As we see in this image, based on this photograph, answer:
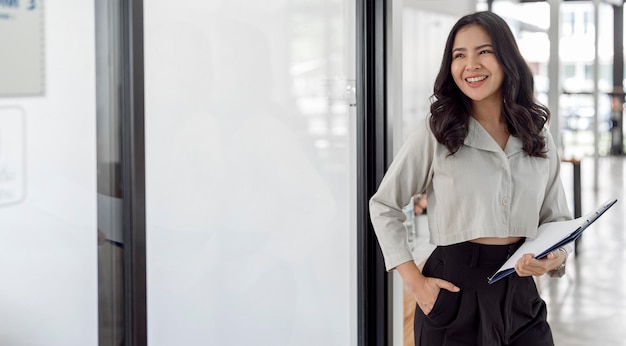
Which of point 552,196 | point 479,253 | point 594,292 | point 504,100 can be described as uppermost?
point 504,100

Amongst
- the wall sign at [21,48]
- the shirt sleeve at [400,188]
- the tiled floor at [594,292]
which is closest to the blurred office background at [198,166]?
the wall sign at [21,48]

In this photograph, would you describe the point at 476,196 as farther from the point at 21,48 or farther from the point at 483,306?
the point at 21,48

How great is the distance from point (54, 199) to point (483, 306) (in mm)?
1173

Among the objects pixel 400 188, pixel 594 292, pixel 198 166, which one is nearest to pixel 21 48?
pixel 198 166

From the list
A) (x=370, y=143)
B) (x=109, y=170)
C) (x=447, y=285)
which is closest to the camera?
(x=109, y=170)

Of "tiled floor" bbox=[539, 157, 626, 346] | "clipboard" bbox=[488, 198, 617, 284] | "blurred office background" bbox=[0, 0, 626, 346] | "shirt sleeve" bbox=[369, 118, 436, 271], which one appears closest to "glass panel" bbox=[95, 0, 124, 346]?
"blurred office background" bbox=[0, 0, 626, 346]

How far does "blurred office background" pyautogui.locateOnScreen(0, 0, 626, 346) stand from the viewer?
1872 millimetres

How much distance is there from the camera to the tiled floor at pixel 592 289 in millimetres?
4734

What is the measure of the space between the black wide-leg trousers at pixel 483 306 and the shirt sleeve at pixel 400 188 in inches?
5.8

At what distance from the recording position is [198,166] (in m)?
2.38

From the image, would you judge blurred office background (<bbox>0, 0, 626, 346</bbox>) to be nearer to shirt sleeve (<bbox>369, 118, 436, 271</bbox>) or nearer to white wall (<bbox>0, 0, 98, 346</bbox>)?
white wall (<bbox>0, 0, 98, 346</bbox>)

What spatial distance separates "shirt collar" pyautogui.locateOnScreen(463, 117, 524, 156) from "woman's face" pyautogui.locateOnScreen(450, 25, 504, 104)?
0.08 meters

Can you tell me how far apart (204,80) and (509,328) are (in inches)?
44.5

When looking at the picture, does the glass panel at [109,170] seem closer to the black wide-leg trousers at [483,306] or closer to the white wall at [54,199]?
the white wall at [54,199]
